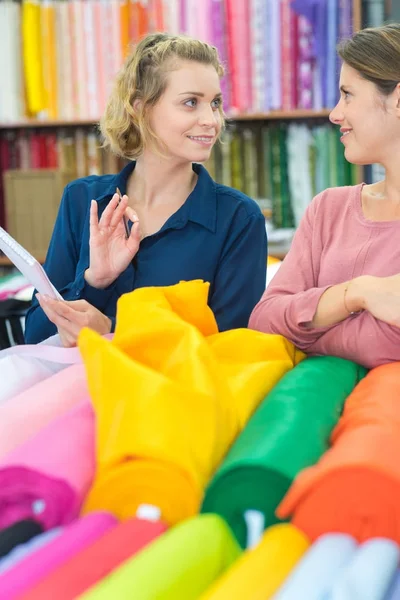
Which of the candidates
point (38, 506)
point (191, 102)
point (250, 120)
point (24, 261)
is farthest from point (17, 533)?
point (250, 120)

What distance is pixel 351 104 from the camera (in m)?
1.33

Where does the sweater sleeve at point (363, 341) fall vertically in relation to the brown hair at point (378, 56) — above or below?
below

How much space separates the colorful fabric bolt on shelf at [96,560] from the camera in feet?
1.86

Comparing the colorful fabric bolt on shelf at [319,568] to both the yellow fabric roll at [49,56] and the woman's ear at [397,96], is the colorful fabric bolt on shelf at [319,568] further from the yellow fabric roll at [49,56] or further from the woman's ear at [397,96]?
the yellow fabric roll at [49,56]

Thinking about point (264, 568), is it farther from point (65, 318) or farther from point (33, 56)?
point (33, 56)

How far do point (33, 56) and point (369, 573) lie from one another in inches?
106

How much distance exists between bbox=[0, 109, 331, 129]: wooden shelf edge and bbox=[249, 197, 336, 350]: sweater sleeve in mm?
1511

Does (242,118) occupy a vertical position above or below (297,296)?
above

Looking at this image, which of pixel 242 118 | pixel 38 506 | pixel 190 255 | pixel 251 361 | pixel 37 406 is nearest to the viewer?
pixel 38 506

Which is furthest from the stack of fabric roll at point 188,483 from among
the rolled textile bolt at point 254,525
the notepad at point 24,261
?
the notepad at point 24,261

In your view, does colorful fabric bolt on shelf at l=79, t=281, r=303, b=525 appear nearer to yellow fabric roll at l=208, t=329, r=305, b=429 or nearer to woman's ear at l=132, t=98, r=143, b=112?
yellow fabric roll at l=208, t=329, r=305, b=429

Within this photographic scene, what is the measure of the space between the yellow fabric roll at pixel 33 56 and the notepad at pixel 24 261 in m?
1.84

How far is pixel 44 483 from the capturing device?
0.72 m

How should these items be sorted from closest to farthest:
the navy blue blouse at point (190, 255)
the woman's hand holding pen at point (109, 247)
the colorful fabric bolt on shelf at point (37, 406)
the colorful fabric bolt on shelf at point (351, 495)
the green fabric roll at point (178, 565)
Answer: the green fabric roll at point (178, 565) < the colorful fabric bolt on shelf at point (351, 495) < the colorful fabric bolt on shelf at point (37, 406) < the woman's hand holding pen at point (109, 247) < the navy blue blouse at point (190, 255)
